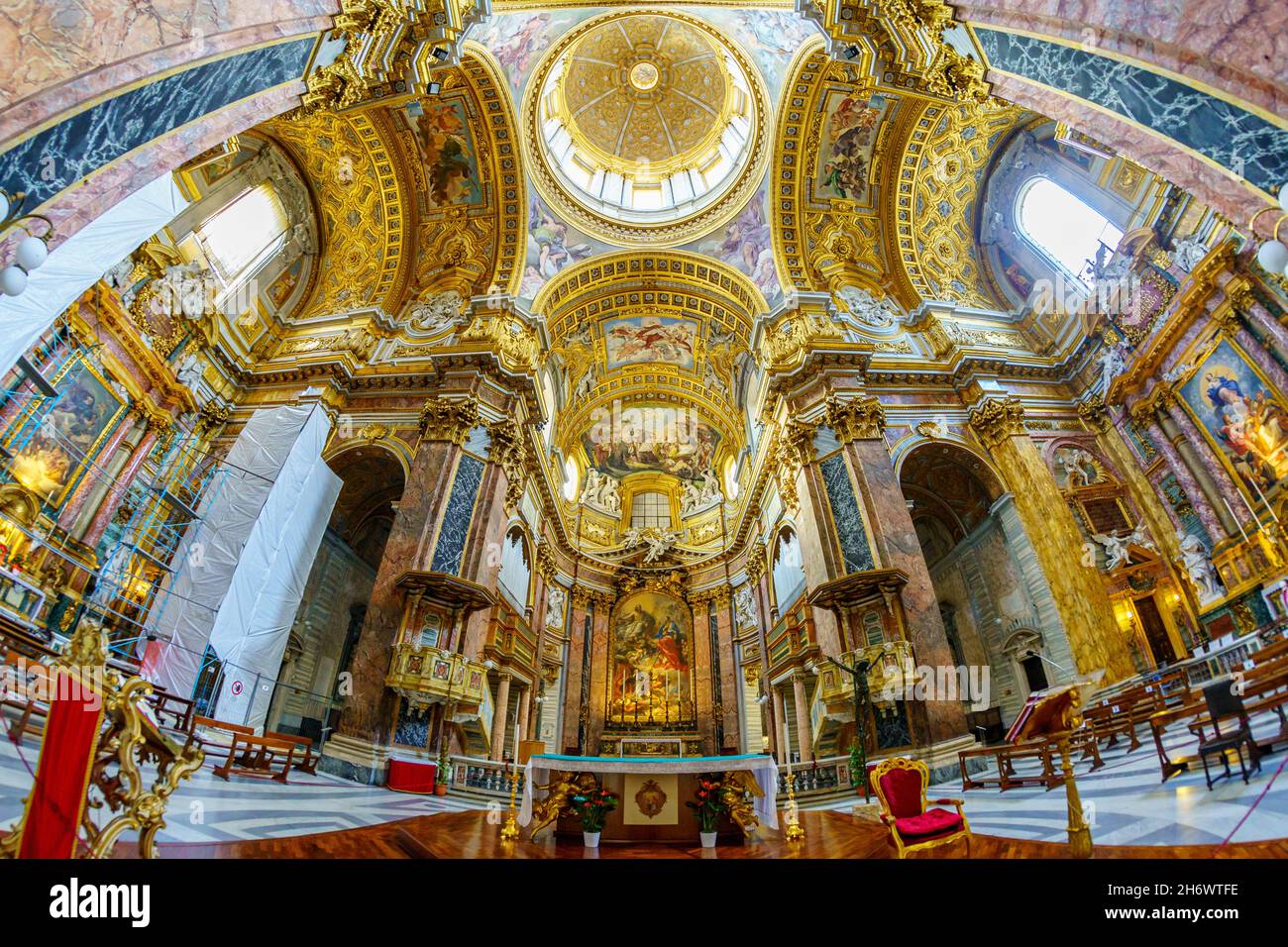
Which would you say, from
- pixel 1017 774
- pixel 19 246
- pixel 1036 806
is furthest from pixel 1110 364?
pixel 19 246

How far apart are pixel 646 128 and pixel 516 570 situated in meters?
17.3

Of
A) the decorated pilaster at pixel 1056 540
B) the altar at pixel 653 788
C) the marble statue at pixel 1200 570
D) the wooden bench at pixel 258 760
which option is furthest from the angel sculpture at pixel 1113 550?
the wooden bench at pixel 258 760

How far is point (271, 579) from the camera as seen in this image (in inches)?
423

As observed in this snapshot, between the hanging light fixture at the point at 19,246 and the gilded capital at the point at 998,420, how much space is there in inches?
626

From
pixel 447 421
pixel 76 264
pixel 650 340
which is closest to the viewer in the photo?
pixel 76 264

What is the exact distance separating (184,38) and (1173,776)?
12615 mm

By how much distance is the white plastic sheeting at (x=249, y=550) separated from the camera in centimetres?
961

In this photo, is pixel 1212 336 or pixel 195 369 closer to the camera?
pixel 1212 336

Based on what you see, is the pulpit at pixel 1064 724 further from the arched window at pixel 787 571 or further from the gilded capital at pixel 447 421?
the gilded capital at pixel 447 421

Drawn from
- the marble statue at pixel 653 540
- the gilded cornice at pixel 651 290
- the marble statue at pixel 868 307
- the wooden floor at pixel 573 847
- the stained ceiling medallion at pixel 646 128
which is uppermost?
the stained ceiling medallion at pixel 646 128

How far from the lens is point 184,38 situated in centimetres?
574

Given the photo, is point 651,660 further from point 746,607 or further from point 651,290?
point 651,290
